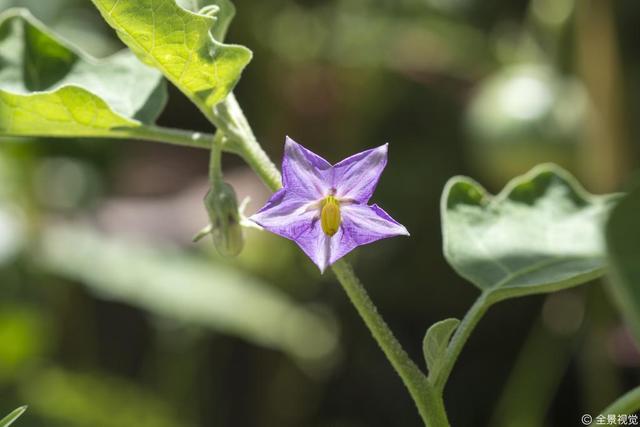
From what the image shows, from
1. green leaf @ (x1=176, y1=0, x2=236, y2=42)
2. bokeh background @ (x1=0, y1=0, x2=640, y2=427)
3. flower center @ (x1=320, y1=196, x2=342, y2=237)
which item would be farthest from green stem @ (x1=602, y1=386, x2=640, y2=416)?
bokeh background @ (x1=0, y1=0, x2=640, y2=427)

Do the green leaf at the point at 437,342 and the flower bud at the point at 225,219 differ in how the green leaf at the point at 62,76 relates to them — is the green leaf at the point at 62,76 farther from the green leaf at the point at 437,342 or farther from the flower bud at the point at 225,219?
the green leaf at the point at 437,342

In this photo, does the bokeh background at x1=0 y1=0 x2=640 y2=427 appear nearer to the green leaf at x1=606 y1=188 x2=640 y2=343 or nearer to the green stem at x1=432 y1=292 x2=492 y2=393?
the green stem at x1=432 y1=292 x2=492 y2=393

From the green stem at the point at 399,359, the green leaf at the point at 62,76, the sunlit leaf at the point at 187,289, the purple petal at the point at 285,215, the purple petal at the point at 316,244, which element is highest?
the green leaf at the point at 62,76

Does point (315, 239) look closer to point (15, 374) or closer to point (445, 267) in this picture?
point (15, 374)

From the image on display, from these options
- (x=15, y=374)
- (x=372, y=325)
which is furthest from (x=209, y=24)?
(x=15, y=374)

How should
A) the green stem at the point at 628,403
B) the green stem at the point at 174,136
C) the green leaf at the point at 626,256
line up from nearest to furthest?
the green leaf at the point at 626,256, the green stem at the point at 628,403, the green stem at the point at 174,136

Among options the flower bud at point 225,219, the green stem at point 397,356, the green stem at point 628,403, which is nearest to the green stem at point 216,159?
the flower bud at point 225,219
